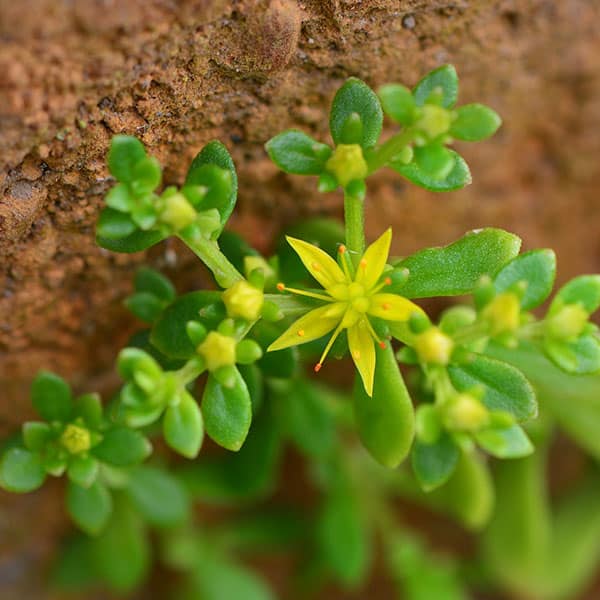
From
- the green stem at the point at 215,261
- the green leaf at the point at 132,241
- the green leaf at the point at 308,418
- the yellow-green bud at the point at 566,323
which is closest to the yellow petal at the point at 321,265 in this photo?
the green stem at the point at 215,261

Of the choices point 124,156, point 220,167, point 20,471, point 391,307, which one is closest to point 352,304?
point 391,307

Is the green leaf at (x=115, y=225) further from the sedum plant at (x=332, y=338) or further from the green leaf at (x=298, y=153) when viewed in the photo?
the green leaf at (x=298, y=153)

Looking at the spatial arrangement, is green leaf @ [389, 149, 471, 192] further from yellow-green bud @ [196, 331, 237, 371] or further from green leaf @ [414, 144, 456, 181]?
yellow-green bud @ [196, 331, 237, 371]

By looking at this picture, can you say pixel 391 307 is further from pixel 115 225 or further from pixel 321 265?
pixel 115 225

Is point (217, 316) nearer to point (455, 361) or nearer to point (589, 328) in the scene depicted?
point (455, 361)

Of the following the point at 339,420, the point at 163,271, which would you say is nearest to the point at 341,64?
the point at 163,271
